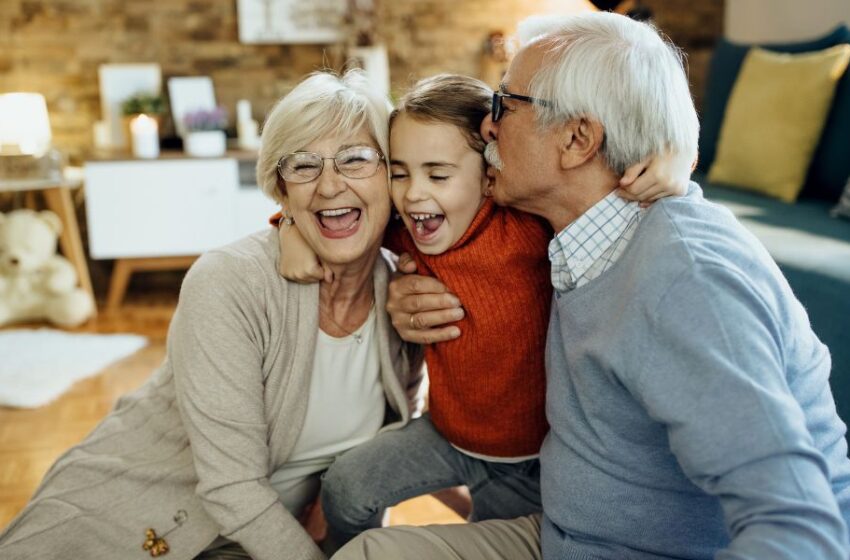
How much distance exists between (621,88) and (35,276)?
363 cm

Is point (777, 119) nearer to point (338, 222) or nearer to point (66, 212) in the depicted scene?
point (338, 222)

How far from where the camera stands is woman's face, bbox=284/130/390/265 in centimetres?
160

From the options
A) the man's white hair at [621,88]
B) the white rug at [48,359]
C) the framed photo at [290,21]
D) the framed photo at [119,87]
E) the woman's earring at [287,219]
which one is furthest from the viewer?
the framed photo at [290,21]

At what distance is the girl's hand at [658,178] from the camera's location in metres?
1.26

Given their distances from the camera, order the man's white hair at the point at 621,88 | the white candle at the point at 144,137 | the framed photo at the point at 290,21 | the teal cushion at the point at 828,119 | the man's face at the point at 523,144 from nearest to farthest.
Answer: the man's white hair at the point at 621,88 < the man's face at the point at 523,144 < the teal cushion at the point at 828,119 < the white candle at the point at 144,137 < the framed photo at the point at 290,21

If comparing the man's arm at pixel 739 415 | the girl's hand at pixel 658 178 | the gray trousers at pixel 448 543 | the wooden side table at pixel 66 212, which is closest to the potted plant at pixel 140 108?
the wooden side table at pixel 66 212

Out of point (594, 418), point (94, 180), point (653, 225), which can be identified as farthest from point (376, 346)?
point (94, 180)

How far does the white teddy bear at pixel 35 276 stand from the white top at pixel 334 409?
105 inches

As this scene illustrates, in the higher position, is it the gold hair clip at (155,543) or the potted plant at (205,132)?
the gold hair clip at (155,543)

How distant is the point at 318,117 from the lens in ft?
5.19

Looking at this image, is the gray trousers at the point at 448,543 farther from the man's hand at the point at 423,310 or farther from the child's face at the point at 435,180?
the child's face at the point at 435,180

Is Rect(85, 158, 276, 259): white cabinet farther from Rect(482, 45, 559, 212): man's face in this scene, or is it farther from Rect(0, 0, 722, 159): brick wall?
Rect(482, 45, 559, 212): man's face

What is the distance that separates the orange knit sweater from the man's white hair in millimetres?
305

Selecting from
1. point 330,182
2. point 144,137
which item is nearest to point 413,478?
point 330,182
